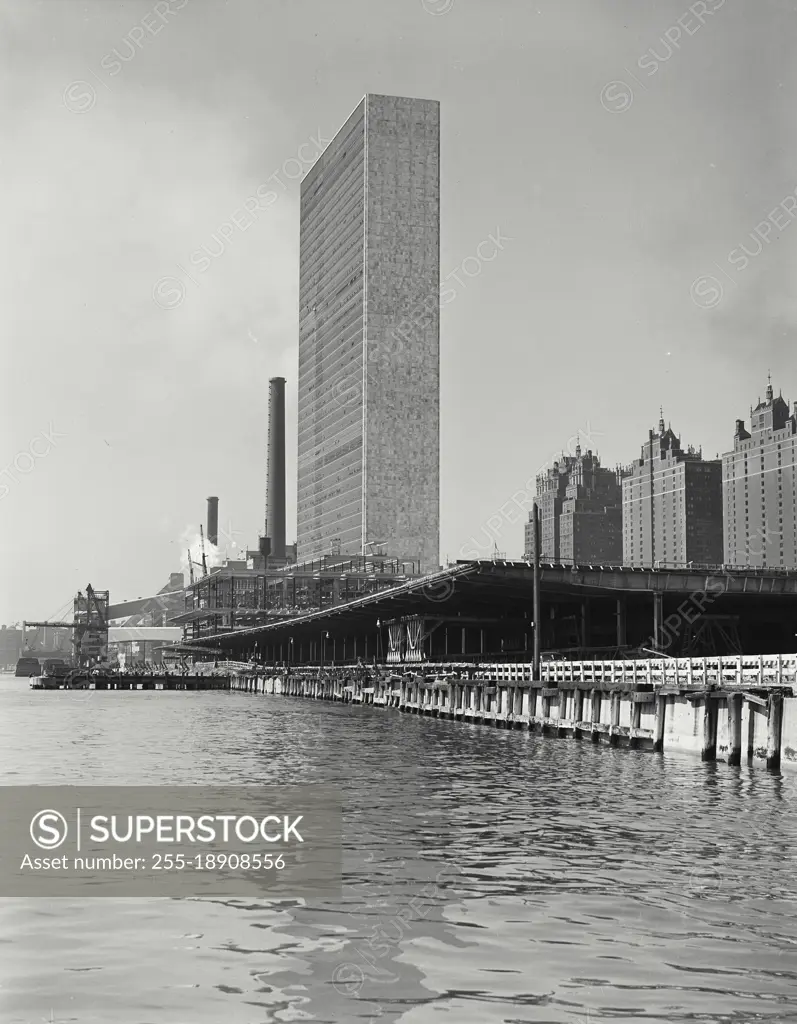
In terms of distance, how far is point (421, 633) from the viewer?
392 ft

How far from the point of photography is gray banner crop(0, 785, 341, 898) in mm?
16953

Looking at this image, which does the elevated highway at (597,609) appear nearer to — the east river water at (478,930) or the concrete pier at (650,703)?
the concrete pier at (650,703)

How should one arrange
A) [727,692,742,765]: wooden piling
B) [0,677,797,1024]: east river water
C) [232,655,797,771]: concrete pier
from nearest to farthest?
[0,677,797,1024]: east river water, [232,655,797,771]: concrete pier, [727,692,742,765]: wooden piling

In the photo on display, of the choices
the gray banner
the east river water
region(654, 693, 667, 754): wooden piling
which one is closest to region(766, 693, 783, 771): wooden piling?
the east river water

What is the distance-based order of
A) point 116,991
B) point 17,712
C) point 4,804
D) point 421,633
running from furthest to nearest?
1. point 421,633
2. point 17,712
3. point 4,804
4. point 116,991

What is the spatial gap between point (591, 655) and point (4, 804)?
248 feet

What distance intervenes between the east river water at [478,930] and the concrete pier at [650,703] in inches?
251

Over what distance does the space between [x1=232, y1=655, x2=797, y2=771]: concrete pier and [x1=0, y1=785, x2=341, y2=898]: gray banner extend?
40.8 feet

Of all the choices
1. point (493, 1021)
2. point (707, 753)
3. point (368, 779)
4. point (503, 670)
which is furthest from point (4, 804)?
point (503, 670)

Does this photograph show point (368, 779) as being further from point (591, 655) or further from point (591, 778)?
point (591, 655)

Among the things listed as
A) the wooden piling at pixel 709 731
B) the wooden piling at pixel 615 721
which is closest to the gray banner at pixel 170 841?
the wooden piling at pixel 709 731

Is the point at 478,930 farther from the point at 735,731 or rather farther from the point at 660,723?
the point at 660,723

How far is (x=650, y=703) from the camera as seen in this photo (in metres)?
43.2

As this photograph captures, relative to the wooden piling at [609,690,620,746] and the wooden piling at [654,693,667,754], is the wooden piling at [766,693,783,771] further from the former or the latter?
the wooden piling at [609,690,620,746]
